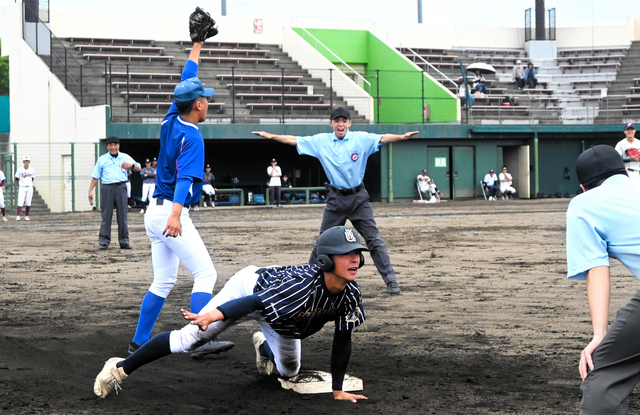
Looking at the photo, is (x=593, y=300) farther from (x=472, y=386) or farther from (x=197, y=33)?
(x=197, y=33)

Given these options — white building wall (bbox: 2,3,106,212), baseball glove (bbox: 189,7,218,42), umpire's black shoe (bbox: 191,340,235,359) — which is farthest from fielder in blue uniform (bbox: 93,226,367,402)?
white building wall (bbox: 2,3,106,212)

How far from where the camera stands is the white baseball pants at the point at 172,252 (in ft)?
19.1

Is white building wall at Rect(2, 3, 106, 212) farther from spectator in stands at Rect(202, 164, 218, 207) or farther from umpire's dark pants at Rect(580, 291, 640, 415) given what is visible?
umpire's dark pants at Rect(580, 291, 640, 415)

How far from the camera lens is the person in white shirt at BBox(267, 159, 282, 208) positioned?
3017 cm

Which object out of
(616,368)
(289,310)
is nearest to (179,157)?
(289,310)

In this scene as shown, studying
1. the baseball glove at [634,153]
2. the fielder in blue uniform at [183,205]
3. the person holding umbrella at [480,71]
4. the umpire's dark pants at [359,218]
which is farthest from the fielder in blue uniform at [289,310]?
the person holding umbrella at [480,71]

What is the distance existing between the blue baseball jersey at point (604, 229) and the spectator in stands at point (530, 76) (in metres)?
37.9

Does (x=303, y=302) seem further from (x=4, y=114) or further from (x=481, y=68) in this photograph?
(x=4, y=114)

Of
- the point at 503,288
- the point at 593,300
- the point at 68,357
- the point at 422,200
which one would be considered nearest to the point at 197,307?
the point at 68,357

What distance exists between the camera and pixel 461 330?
23.2 feet

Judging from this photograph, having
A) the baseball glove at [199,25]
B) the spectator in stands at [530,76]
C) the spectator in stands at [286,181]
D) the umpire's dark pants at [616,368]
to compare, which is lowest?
the umpire's dark pants at [616,368]

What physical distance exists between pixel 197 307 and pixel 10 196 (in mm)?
25630

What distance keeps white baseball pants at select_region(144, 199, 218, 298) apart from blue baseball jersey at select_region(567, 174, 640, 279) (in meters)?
3.09

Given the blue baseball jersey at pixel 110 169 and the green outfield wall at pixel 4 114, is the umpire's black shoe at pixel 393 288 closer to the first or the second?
the blue baseball jersey at pixel 110 169
